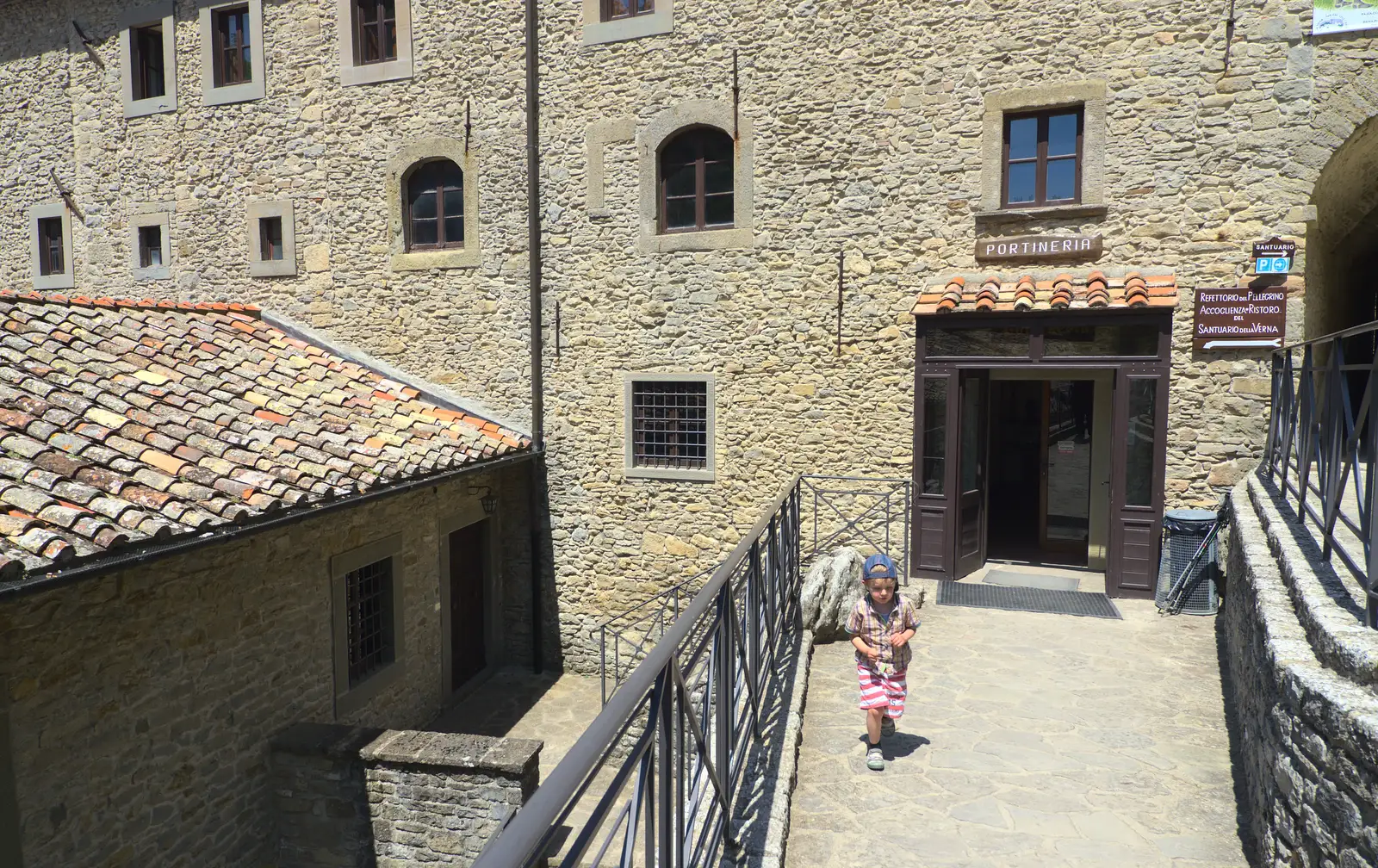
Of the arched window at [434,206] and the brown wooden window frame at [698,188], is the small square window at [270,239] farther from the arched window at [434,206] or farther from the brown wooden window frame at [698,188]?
the brown wooden window frame at [698,188]

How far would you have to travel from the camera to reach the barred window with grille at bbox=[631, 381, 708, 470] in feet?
32.2

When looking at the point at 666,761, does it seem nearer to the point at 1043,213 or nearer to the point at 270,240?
the point at 1043,213

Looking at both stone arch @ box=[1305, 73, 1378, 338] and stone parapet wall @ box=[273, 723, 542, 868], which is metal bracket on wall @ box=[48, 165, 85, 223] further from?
stone arch @ box=[1305, 73, 1378, 338]

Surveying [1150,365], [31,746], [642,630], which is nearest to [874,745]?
[31,746]

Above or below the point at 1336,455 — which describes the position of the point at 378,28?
above

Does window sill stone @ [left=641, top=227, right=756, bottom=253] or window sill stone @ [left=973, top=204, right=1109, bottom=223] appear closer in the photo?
window sill stone @ [left=973, top=204, right=1109, bottom=223]

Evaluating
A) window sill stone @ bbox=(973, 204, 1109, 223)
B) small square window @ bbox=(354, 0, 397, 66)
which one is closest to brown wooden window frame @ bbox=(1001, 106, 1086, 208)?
window sill stone @ bbox=(973, 204, 1109, 223)

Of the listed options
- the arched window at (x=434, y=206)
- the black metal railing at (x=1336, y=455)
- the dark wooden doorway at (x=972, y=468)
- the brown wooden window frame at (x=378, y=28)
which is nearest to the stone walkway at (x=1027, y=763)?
the black metal railing at (x=1336, y=455)

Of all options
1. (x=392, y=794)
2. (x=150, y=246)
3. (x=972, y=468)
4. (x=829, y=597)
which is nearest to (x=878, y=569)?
(x=829, y=597)

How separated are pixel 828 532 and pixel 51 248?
12293mm

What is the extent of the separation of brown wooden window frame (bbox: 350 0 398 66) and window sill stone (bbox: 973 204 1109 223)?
24.7ft

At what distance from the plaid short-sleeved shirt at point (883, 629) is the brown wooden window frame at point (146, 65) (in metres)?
12.0

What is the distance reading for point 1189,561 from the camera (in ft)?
24.5

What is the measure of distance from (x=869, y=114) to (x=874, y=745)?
6.62 m
